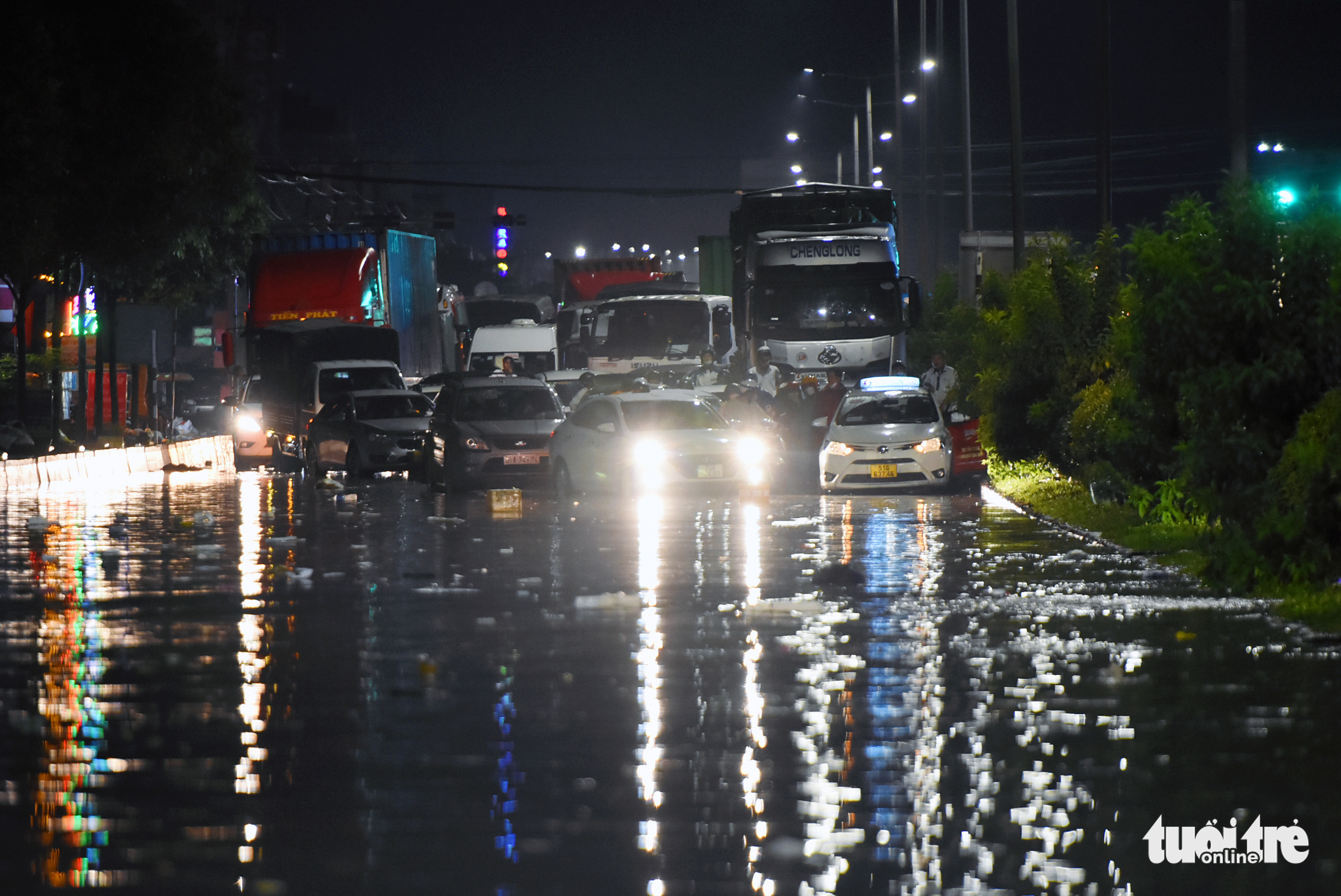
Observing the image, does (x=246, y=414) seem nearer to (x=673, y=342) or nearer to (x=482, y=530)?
(x=673, y=342)

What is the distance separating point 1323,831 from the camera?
720 centimetres

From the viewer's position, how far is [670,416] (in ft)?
90.9

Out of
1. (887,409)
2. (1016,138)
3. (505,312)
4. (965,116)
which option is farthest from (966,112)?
(505,312)

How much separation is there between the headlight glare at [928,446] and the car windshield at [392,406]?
34.3 feet

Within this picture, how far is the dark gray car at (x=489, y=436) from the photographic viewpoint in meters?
29.3

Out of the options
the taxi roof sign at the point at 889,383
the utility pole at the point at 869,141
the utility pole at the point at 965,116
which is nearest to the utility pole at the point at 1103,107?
the taxi roof sign at the point at 889,383

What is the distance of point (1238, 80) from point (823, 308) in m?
20.2

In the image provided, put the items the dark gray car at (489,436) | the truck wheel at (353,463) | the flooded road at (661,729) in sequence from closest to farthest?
the flooded road at (661,729) → the dark gray car at (489,436) → the truck wheel at (353,463)

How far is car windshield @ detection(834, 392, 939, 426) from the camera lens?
94.9 feet

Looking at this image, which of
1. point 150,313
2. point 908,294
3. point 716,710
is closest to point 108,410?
point 150,313

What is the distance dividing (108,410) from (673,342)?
27.6 metres

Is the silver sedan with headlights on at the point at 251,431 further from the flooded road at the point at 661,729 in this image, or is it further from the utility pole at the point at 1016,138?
the flooded road at the point at 661,729

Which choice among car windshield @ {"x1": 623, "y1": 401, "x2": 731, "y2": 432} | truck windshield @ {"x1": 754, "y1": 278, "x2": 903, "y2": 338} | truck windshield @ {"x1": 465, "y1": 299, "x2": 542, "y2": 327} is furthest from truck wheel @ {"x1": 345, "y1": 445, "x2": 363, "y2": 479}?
truck windshield @ {"x1": 465, "y1": 299, "x2": 542, "y2": 327}

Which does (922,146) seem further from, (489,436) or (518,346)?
Result: (489,436)
